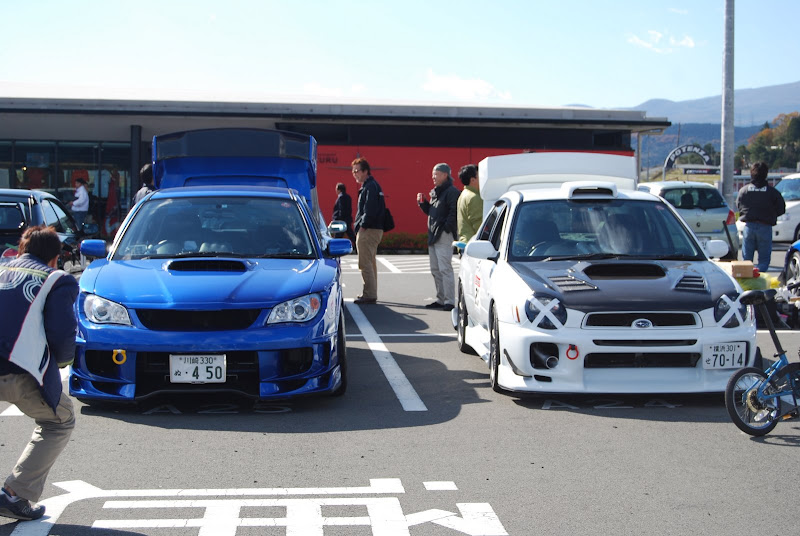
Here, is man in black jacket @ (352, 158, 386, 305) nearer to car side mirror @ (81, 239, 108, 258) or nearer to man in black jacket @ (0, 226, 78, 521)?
car side mirror @ (81, 239, 108, 258)

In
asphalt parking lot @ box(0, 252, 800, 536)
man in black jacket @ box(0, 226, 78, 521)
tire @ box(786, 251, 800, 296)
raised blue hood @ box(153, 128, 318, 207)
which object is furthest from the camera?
tire @ box(786, 251, 800, 296)

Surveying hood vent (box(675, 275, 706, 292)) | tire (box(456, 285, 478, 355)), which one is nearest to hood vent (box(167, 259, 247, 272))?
tire (box(456, 285, 478, 355))

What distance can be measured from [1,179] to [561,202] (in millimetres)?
23118

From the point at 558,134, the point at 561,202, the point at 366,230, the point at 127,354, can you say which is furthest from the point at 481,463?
the point at 558,134

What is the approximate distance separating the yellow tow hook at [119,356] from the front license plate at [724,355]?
393 cm

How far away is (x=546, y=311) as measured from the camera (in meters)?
6.56

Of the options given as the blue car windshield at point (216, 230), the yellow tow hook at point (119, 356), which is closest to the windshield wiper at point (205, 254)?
the blue car windshield at point (216, 230)

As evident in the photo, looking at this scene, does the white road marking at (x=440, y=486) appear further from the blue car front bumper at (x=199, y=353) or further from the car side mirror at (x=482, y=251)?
the car side mirror at (x=482, y=251)

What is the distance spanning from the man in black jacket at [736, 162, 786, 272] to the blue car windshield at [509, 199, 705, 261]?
21.7ft

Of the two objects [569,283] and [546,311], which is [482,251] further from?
[546,311]

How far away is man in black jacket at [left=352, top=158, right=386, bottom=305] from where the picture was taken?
41.4 ft

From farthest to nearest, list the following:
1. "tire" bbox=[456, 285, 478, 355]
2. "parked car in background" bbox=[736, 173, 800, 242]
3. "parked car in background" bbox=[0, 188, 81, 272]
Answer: "parked car in background" bbox=[736, 173, 800, 242], "parked car in background" bbox=[0, 188, 81, 272], "tire" bbox=[456, 285, 478, 355]

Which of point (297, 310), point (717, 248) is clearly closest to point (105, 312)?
point (297, 310)

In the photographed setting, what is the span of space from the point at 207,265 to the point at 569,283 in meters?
2.65
